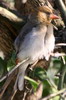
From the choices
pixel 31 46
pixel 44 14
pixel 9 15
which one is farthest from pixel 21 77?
pixel 44 14

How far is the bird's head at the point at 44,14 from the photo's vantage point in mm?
1227

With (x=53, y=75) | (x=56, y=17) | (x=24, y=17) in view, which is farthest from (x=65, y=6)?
(x=53, y=75)

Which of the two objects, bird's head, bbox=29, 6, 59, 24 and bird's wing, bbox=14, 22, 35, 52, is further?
bird's head, bbox=29, 6, 59, 24

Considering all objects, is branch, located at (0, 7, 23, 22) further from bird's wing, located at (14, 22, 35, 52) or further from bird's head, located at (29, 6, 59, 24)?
bird's head, located at (29, 6, 59, 24)

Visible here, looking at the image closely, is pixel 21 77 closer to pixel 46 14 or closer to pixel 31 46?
pixel 31 46

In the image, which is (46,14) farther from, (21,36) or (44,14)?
(21,36)

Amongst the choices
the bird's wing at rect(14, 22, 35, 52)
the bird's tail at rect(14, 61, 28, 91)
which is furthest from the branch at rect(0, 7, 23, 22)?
the bird's tail at rect(14, 61, 28, 91)

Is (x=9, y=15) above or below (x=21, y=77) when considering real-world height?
above

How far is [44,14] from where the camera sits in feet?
4.12

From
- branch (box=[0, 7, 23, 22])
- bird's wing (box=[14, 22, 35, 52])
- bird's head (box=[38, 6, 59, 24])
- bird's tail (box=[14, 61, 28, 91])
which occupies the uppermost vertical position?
branch (box=[0, 7, 23, 22])

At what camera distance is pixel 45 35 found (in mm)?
1093

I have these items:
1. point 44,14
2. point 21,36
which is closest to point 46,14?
point 44,14

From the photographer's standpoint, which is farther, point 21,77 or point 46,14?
point 46,14

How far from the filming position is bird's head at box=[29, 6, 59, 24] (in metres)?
1.23
